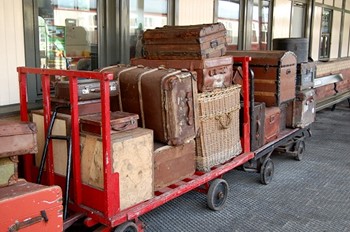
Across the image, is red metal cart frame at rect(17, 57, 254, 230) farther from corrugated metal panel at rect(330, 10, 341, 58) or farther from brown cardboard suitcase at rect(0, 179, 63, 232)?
corrugated metal panel at rect(330, 10, 341, 58)

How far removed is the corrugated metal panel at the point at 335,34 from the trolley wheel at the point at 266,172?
7.68 metres

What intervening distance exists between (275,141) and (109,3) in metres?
2.45

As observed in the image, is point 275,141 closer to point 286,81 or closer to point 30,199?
point 286,81

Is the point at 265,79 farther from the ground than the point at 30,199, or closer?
farther from the ground

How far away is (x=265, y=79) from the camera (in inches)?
190

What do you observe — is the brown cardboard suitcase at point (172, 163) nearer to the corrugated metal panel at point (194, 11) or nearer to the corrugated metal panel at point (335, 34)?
the corrugated metal panel at point (194, 11)

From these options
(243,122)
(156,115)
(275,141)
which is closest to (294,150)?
(275,141)

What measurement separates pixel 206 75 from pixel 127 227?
1503 mm

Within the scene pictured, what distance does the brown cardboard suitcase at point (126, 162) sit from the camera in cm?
268

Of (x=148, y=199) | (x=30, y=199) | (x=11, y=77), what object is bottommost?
(x=148, y=199)

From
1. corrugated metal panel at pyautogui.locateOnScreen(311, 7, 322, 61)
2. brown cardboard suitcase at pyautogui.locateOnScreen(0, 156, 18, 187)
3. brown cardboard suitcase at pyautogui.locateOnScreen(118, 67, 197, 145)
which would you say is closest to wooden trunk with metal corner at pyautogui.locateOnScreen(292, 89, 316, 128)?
brown cardboard suitcase at pyautogui.locateOnScreen(118, 67, 197, 145)

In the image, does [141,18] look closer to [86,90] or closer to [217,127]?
[217,127]

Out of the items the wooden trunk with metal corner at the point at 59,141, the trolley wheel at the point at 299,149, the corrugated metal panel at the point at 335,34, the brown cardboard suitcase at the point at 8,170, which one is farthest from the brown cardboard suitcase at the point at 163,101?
the corrugated metal panel at the point at 335,34

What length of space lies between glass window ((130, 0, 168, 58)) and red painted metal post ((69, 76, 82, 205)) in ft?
7.18
